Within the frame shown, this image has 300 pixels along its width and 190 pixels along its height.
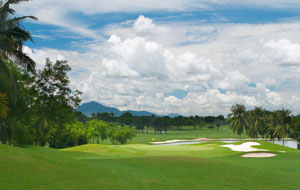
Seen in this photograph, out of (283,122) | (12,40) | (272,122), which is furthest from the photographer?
(272,122)

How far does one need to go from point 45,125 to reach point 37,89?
35.4 feet

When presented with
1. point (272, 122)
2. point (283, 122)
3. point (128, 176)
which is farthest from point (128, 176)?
point (272, 122)

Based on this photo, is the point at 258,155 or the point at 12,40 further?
the point at 258,155

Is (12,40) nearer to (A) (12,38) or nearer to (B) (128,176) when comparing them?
(A) (12,38)

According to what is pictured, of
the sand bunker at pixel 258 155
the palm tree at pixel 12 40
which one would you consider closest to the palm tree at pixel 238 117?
the sand bunker at pixel 258 155

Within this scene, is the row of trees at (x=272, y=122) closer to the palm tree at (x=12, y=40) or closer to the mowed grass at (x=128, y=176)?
the mowed grass at (x=128, y=176)

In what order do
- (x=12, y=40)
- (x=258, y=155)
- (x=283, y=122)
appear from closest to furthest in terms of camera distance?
1. (x=12, y=40)
2. (x=258, y=155)
3. (x=283, y=122)

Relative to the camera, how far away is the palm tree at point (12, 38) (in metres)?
24.7

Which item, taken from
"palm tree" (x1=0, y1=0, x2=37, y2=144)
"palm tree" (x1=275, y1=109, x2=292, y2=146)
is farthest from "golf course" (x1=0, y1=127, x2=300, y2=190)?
"palm tree" (x1=275, y1=109, x2=292, y2=146)

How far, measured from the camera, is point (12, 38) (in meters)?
25.8

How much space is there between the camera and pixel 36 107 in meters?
38.9

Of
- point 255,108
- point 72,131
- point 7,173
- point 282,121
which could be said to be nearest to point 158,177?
point 7,173

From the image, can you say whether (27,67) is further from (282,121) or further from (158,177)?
(282,121)

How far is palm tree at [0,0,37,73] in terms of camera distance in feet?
81.0
